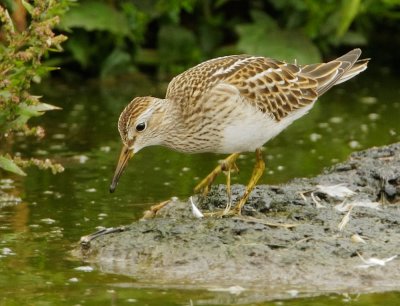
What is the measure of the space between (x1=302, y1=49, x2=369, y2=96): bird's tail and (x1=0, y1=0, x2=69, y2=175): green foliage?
2.32 m

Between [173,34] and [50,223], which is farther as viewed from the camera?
[173,34]

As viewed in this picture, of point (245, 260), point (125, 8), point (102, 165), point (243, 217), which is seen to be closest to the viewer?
point (245, 260)

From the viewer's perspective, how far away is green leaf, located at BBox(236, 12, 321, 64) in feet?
51.4

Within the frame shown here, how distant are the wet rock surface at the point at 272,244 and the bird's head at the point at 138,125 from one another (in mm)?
578

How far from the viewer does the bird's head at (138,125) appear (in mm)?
8797

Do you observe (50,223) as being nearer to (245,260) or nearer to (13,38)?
(13,38)

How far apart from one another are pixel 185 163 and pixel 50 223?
113 inches

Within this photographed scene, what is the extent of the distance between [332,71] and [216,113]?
5.61ft

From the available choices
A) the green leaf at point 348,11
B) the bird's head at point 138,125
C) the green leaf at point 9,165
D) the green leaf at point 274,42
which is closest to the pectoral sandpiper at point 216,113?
the bird's head at point 138,125

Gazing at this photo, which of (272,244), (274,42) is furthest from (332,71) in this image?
(274,42)

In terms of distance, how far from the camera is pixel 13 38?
943 centimetres

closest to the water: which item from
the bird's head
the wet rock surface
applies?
the wet rock surface

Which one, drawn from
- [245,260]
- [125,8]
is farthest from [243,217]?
[125,8]

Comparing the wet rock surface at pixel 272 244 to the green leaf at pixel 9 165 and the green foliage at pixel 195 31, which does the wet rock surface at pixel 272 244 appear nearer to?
the green leaf at pixel 9 165
